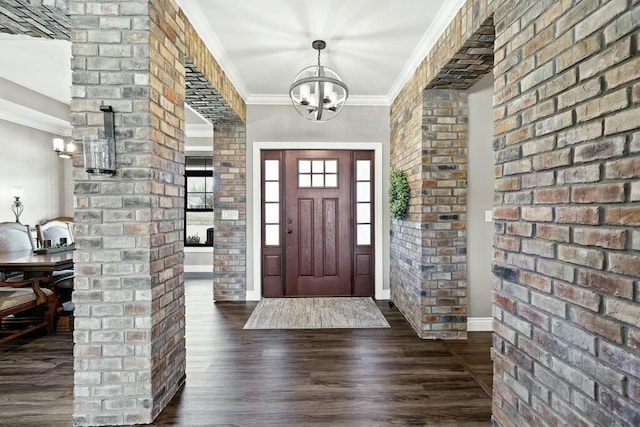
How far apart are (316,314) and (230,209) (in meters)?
1.69

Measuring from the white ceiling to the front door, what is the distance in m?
0.89

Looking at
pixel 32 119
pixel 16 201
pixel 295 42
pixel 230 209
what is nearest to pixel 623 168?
pixel 295 42

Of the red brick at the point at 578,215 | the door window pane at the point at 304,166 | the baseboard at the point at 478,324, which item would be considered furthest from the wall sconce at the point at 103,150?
the baseboard at the point at 478,324

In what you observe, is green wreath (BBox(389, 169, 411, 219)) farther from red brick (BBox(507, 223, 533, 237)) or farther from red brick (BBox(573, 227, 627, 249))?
red brick (BBox(573, 227, 627, 249))

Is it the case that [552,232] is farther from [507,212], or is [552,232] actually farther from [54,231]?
[54,231]

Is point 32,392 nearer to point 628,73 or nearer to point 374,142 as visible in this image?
point 628,73

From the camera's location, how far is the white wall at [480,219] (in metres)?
3.21

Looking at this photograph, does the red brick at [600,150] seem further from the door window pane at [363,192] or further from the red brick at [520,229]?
the door window pane at [363,192]

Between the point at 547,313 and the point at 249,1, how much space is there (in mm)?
2488

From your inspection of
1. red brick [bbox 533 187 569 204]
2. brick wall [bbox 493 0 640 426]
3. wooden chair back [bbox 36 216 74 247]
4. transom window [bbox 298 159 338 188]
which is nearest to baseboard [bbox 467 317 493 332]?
brick wall [bbox 493 0 640 426]

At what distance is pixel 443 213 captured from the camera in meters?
3.08

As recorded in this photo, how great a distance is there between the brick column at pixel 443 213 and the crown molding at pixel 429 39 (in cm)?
35

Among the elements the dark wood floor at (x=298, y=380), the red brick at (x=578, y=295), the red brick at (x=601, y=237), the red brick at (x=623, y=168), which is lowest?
the dark wood floor at (x=298, y=380)

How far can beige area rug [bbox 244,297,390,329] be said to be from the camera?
11.2 ft
